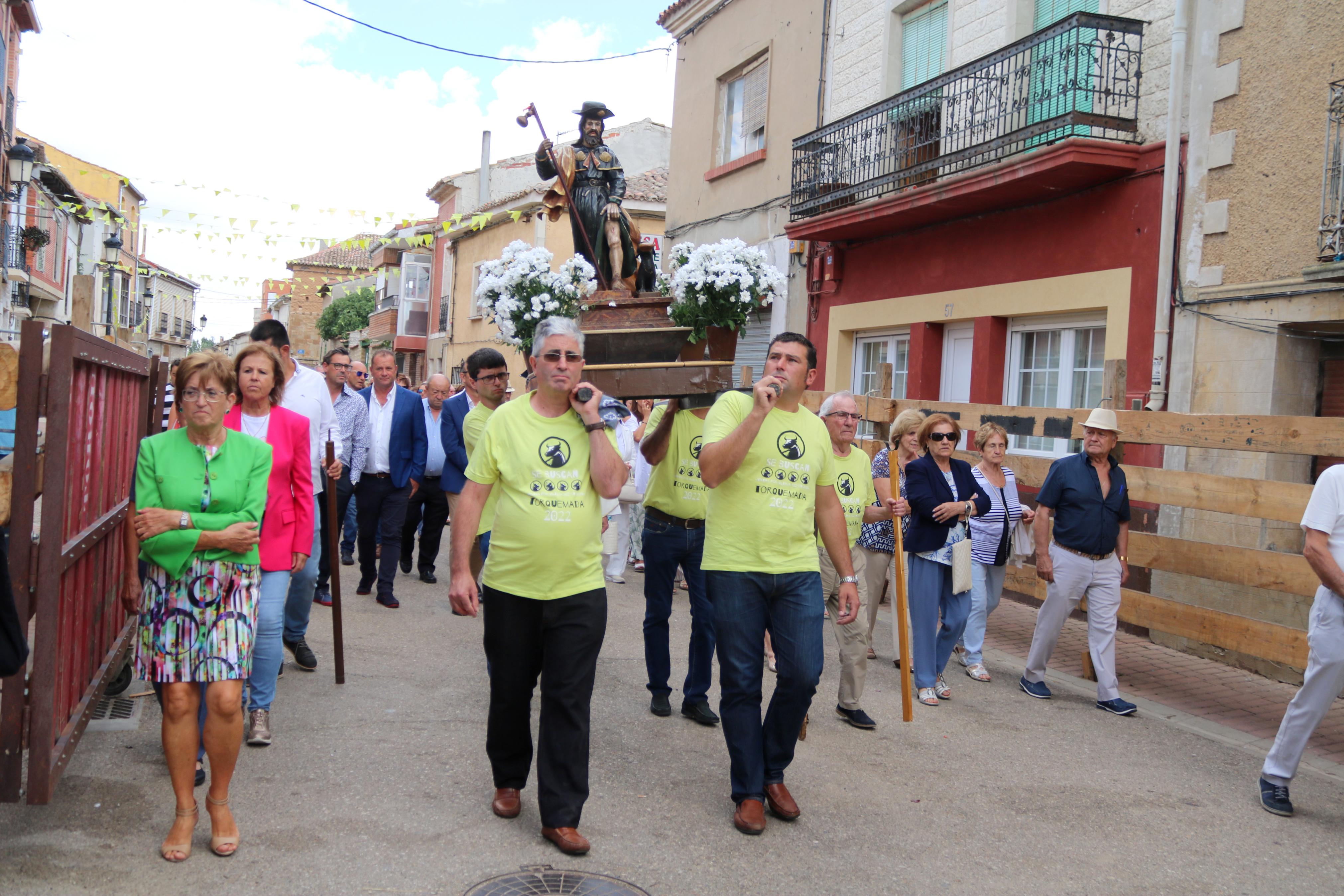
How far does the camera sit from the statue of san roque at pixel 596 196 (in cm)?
684

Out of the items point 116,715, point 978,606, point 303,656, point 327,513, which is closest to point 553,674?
point 116,715

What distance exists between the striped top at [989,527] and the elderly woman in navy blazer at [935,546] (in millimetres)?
535

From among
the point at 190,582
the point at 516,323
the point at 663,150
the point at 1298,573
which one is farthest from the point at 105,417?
the point at 663,150

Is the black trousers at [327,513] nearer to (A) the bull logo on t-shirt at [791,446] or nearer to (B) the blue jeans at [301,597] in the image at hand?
(B) the blue jeans at [301,597]

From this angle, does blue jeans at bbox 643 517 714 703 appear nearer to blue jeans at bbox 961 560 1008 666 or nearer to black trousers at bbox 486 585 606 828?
black trousers at bbox 486 585 606 828

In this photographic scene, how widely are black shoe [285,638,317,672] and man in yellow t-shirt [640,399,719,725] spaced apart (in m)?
2.01

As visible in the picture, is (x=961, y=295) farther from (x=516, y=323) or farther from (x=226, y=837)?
(x=226, y=837)

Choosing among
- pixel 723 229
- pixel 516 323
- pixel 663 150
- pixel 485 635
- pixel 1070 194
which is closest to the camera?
pixel 485 635

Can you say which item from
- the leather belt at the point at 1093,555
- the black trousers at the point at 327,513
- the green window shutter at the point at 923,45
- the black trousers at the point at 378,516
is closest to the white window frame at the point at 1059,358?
the green window shutter at the point at 923,45

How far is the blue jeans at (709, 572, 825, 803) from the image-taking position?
14.2 ft

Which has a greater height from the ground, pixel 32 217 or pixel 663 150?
pixel 663 150

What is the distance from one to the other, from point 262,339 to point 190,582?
6.85ft

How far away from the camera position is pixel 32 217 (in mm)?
30875

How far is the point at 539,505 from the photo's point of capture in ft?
13.1
